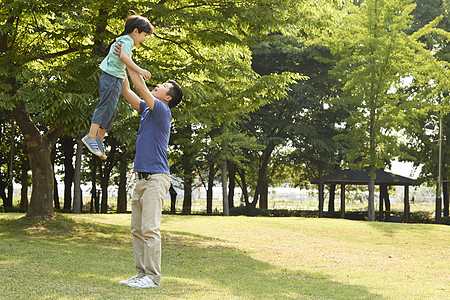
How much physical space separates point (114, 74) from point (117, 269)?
175 inches

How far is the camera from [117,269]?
851cm

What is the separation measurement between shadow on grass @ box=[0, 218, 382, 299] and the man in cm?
45

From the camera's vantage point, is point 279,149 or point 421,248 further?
point 279,149

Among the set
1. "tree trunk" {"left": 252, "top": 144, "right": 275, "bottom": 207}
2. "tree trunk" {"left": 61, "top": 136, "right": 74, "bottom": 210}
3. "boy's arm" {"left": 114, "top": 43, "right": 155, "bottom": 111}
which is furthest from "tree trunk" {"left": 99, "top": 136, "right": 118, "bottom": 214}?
"boy's arm" {"left": 114, "top": 43, "right": 155, "bottom": 111}

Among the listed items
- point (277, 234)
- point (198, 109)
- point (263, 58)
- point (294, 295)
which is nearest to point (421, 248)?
point (277, 234)

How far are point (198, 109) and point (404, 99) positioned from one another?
18.2 m

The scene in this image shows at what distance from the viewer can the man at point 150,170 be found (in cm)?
545

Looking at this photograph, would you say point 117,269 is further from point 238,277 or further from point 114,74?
point 114,74

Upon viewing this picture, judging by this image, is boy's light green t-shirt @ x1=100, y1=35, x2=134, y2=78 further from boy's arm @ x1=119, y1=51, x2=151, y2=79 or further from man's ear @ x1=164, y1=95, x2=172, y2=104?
man's ear @ x1=164, y1=95, x2=172, y2=104

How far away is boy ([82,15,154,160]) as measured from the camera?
492cm

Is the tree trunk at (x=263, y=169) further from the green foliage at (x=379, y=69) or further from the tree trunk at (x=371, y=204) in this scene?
the tree trunk at (x=371, y=204)

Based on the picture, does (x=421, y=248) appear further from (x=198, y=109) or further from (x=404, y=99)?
(x=404, y=99)

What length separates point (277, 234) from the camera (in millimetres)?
18875

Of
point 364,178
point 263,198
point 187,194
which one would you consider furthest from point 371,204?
point 263,198
